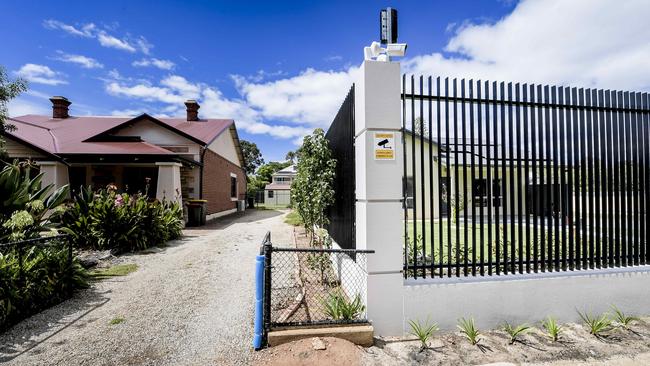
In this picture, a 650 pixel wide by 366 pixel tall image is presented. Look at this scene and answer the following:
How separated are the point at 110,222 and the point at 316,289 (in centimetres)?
612

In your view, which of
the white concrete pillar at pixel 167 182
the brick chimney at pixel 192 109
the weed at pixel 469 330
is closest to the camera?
the weed at pixel 469 330

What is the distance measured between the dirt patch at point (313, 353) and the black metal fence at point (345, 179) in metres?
1.30

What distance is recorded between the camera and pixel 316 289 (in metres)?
5.05

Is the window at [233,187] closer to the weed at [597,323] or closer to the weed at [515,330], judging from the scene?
the weed at [515,330]

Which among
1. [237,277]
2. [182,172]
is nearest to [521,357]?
[237,277]

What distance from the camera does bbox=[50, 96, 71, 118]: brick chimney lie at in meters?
20.4

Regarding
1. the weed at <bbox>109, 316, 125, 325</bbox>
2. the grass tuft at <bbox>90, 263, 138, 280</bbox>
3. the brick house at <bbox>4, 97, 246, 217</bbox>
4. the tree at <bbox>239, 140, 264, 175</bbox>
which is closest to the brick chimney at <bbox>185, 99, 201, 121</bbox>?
the brick house at <bbox>4, 97, 246, 217</bbox>

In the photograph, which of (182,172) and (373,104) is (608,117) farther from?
(182,172)

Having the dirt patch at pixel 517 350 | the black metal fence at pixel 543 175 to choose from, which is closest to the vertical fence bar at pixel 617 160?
the black metal fence at pixel 543 175

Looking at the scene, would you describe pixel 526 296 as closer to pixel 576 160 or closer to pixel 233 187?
pixel 576 160

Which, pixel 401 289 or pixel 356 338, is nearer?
pixel 356 338

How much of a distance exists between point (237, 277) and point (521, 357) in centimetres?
474

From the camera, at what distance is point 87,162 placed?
13117 mm

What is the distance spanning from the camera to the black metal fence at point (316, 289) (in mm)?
3410
